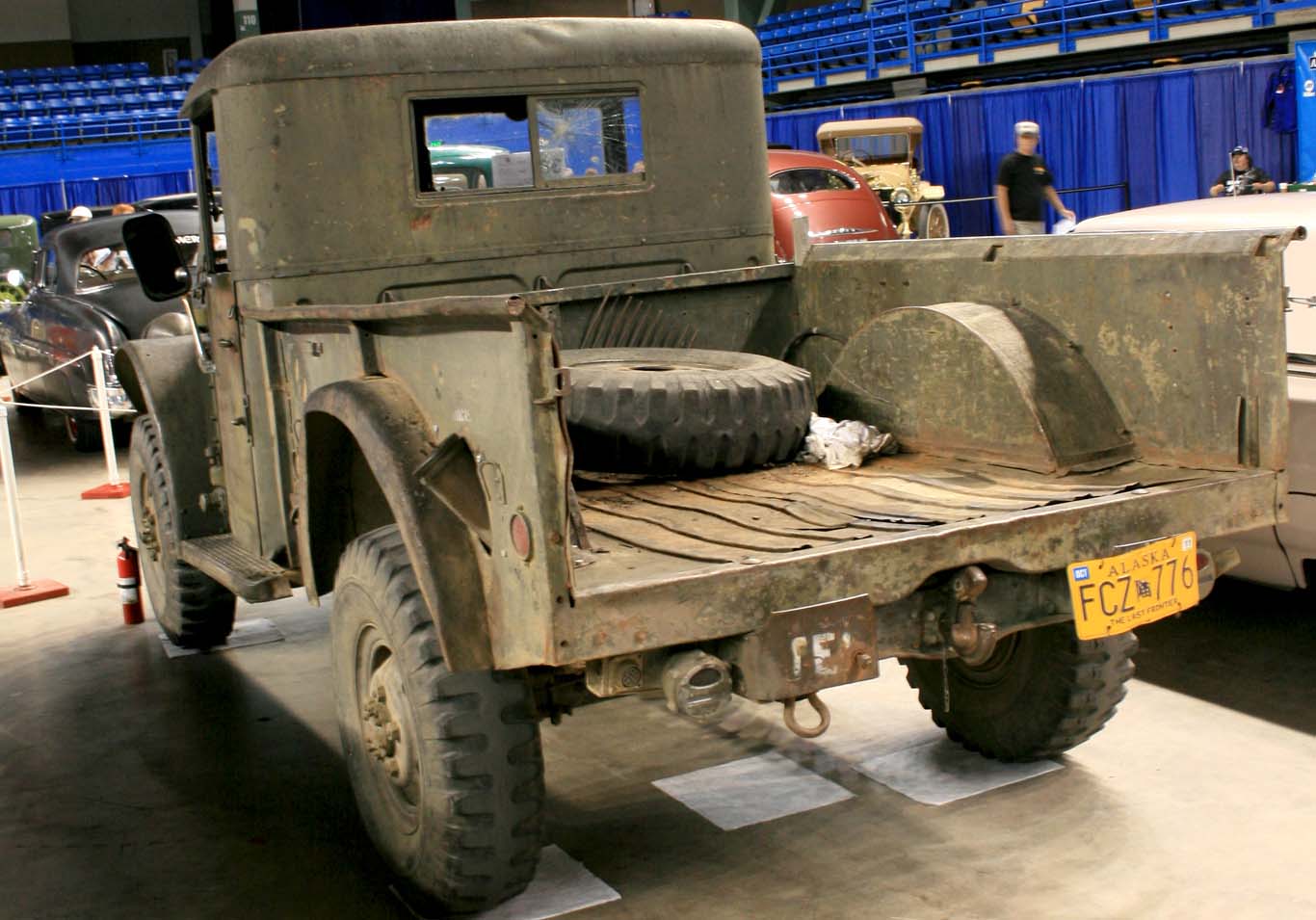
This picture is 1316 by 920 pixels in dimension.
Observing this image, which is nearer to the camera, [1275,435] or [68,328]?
[1275,435]

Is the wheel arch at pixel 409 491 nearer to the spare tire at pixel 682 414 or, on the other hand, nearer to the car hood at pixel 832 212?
the spare tire at pixel 682 414

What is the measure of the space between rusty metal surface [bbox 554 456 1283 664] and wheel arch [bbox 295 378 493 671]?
0.88 feet

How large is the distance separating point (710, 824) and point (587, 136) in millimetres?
2304

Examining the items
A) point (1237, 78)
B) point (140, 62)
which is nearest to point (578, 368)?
point (1237, 78)

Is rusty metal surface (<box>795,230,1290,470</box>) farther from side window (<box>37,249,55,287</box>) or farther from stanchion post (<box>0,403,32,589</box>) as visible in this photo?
side window (<box>37,249,55,287</box>)

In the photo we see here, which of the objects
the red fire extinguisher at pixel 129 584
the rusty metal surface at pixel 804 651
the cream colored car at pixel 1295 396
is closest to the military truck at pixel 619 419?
the rusty metal surface at pixel 804 651

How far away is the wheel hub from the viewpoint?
3684mm

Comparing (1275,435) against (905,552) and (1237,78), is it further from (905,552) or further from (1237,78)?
(1237,78)

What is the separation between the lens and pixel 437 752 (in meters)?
3.46

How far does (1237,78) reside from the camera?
18.4m

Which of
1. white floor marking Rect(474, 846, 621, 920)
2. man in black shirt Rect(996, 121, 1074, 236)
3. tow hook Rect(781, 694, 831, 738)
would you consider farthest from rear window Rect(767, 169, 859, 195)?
tow hook Rect(781, 694, 831, 738)

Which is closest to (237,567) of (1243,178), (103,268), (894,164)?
(103,268)

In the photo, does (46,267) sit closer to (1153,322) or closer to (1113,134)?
(1153,322)

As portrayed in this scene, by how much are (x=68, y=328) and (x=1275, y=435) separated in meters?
9.39
